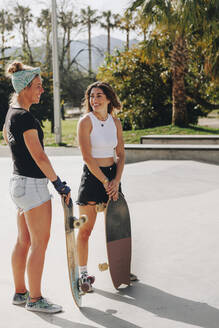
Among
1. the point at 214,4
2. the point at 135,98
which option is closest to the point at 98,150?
the point at 214,4

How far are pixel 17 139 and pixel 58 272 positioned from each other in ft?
5.33

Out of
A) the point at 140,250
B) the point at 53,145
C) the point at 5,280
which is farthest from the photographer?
the point at 53,145

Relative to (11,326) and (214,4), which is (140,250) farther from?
(214,4)

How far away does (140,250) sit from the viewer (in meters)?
4.87

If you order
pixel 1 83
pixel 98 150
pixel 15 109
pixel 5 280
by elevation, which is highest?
pixel 1 83

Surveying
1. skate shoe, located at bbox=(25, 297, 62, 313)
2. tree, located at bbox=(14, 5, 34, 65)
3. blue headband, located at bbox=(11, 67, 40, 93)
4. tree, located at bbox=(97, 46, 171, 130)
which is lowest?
skate shoe, located at bbox=(25, 297, 62, 313)

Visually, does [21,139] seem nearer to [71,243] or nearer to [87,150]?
[87,150]

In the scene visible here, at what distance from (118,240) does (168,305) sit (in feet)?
2.15

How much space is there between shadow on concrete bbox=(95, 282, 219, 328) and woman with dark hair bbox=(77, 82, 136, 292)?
331 millimetres

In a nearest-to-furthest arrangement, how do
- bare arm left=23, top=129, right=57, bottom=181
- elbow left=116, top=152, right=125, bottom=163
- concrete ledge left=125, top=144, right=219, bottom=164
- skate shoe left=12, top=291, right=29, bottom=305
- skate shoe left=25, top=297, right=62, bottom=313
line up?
bare arm left=23, top=129, right=57, bottom=181, skate shoe left=25, top=297, right=62, bottom=313, skate shoe left=12, top=291, right=29, bottom=305, elbow left=116, top=152, right=125, bottom=163, concrete ledge left=125, top=144, right=219, bottom=164

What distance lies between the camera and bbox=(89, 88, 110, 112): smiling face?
12.3ft

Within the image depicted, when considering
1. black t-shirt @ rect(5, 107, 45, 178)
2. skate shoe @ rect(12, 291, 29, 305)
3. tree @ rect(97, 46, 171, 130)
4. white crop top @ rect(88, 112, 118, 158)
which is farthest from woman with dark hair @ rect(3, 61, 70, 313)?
tree @ rect(97, 46, 171, 130)

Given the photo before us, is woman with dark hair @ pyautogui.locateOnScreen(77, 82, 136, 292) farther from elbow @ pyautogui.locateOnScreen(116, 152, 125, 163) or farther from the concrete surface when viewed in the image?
the concrete surface

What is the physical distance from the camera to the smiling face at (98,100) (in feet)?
12.3
